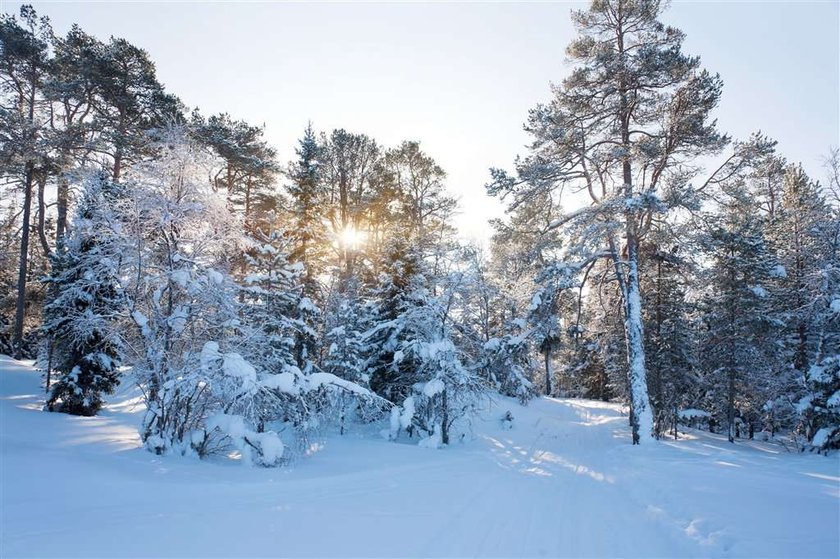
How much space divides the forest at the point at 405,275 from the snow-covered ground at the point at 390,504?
69.1 inches

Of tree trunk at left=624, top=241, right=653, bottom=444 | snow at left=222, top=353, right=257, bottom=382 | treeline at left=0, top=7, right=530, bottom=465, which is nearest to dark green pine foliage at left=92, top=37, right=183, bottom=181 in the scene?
treeline at left=0, top=7, right=530, bottom=465

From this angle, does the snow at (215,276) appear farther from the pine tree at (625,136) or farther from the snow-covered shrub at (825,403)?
the snow-covered shrub at (825,403)

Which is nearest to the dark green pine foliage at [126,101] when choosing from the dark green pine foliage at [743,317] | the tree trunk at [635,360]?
the tree trunk at [635,360]

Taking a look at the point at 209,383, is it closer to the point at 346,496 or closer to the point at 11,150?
the point at 346,496

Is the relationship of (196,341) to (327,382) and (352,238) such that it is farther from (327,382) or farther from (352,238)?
Answer: (352,238)

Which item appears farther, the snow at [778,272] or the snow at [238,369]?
the snow at [778,272]

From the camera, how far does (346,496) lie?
7445mm

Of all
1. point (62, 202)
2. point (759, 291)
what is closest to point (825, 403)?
point (759, 291)

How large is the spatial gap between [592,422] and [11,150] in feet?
102

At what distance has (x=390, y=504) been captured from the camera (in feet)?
23.5

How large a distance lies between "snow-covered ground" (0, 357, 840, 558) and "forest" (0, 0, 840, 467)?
175cm

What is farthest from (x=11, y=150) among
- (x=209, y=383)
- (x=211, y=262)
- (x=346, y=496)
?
(x=346, y=496)

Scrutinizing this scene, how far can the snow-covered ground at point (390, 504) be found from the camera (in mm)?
5184

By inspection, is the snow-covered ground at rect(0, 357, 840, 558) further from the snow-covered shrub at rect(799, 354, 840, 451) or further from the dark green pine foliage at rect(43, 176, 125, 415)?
the snow-covered shrub at rect(799, 354, 840, 451)
